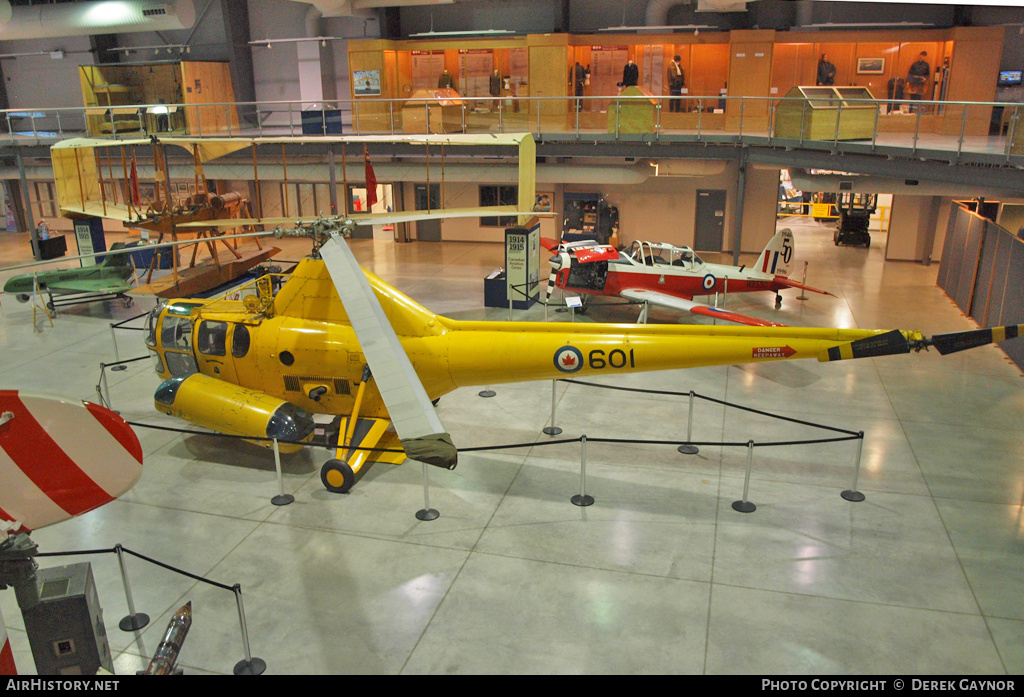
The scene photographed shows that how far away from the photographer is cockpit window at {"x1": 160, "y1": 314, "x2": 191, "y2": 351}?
10328mm

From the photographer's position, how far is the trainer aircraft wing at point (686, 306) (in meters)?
13.6

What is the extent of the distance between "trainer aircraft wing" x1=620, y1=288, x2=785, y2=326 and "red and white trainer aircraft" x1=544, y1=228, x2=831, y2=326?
0.09 m

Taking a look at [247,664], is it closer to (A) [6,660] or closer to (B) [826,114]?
(A) [6,660]

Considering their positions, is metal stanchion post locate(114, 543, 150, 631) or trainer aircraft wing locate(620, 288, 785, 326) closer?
metal stanchion post locate(114, 543, 150, 631)

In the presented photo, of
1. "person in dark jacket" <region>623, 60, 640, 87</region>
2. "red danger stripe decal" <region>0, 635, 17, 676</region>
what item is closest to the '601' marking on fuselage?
"red danger stripe decal" <region>0, 635, 17, 676</region>

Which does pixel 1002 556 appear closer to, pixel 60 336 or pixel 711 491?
pixel 711 491

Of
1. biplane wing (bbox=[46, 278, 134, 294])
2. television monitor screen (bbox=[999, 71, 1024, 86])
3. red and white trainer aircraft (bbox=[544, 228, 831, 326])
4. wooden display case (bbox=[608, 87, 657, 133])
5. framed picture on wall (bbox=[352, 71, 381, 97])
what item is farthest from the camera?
framed picture on wall (bbox=[352, 71, 381, 97])

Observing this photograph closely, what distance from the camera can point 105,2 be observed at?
23.8 m

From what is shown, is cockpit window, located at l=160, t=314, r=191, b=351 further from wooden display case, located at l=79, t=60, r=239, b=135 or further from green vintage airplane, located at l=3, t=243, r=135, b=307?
wooden display case, located at l=79, t=60, r=239, b=135

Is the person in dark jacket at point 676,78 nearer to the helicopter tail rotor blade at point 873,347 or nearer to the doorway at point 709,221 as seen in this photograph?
the doorway at point 709,221

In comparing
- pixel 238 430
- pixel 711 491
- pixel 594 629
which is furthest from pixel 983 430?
pixel 238 430

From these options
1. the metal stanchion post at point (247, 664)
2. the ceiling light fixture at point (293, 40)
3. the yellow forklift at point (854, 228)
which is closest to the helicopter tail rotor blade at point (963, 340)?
the metal stanchion post at point (247, 664)

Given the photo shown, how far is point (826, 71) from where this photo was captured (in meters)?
21.9

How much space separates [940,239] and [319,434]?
19136mm
